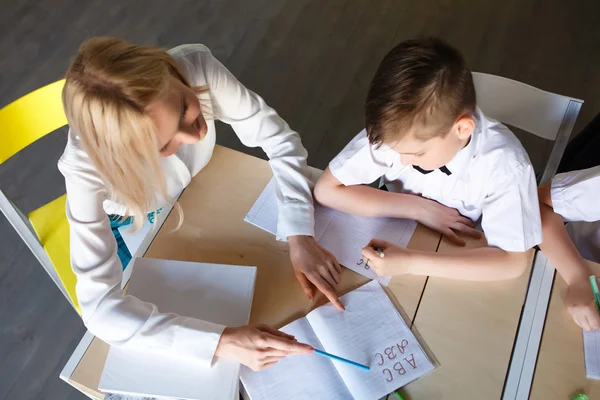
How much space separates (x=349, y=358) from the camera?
962 mm

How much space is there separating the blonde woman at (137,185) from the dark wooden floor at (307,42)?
3.51 feet

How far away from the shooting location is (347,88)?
2320 millimetres

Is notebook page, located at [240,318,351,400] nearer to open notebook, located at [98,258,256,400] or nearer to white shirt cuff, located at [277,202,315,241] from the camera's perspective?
open notebook, located at [98,258,256,400]

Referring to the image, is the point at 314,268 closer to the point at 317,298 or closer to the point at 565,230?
the point at 317,298

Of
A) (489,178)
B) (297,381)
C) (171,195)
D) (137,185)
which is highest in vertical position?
A: (489,178)

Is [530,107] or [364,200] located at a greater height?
[530,107]

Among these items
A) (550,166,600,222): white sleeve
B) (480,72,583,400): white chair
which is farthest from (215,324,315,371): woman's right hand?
(480,72,583,400): white chair

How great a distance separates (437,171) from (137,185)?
0.65 m

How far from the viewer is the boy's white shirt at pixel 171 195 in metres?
0.96

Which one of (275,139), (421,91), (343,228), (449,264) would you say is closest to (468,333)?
(449,264)

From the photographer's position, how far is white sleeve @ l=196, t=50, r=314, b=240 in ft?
3.71

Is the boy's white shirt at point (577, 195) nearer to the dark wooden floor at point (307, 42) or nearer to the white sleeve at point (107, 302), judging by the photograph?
the white sleeve at point (107, 302)

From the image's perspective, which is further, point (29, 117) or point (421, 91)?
point (29, 117)

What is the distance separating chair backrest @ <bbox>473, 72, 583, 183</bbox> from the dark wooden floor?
86cm
